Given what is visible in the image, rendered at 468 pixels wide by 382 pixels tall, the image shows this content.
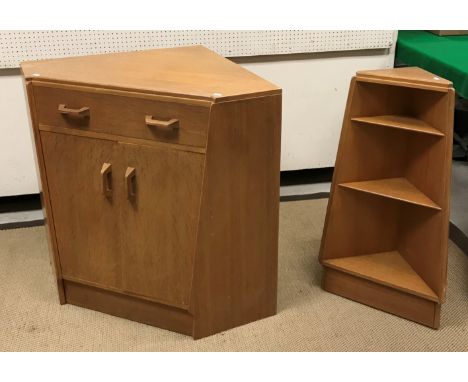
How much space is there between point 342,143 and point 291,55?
2.86ft

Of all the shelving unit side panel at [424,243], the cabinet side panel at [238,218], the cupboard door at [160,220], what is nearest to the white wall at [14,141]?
the cupboard door at [160,220]

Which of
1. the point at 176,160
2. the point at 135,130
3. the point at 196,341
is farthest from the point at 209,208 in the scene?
the point at 196,341

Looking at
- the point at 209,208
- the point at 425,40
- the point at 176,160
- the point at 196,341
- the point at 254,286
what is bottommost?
the point at 196,341

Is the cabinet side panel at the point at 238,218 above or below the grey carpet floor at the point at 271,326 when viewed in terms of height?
above

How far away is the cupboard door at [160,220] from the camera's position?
1691mm

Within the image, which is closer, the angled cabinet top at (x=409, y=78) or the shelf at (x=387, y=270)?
the angled cabinet top at (x=409, y=78)

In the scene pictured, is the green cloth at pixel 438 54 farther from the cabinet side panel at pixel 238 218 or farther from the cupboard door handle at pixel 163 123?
the cupboard door handle at pixel 163 123

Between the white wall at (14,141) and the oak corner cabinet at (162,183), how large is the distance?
60 cm

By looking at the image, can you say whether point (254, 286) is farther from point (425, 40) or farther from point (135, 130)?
point (425, 40)

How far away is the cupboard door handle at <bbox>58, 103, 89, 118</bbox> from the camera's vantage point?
1.72m

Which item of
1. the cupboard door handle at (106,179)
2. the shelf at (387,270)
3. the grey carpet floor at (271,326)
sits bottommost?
the grey carpet floor at (271,326)

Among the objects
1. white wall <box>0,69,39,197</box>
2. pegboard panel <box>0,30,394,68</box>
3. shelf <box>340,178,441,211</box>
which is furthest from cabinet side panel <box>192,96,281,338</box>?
white wall <box>0,69,39,197</box>

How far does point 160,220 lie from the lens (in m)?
1.78

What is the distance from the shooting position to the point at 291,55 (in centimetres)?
266
